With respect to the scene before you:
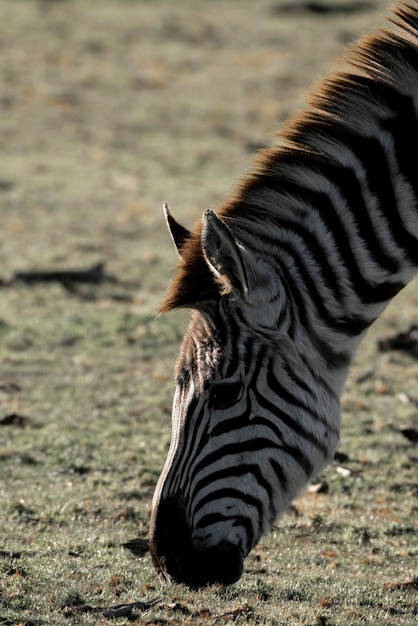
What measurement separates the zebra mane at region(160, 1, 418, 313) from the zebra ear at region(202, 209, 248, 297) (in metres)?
0.19

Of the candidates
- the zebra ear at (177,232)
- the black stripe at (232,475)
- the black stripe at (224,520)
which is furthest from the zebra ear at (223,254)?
the black stripe at (224,520)

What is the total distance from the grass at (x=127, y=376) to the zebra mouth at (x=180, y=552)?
0.41 meters

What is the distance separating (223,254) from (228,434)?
3.03 ft

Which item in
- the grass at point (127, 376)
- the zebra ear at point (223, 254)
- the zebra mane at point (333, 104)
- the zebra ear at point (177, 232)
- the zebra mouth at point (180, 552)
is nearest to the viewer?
the zebra ear at point (223, 254)

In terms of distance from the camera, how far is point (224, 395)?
5.00m

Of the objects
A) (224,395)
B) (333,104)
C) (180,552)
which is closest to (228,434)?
(224,395)

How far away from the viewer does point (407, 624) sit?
5445mm

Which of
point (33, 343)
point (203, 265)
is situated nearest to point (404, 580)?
point (203, 265)

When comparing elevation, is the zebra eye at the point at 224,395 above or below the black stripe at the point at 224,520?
above

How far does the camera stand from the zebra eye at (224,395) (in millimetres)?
4992

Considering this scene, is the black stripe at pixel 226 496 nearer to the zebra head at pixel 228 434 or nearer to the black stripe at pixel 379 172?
the zebra head at pixel 228 434

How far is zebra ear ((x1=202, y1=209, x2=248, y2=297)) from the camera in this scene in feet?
14.8

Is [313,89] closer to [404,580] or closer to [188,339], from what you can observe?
[188,339]

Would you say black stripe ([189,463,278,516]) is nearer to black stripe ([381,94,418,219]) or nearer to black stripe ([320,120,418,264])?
black stripe ([320,120,418,264])
